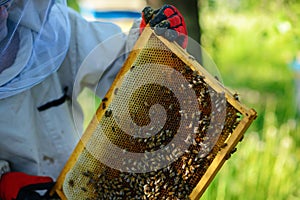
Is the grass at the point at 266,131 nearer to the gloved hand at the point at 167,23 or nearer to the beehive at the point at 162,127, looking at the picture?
the beehive at the point at 162,127

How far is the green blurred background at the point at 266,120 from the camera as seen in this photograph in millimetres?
3821

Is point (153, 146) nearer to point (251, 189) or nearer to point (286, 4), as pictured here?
point (251, 189)

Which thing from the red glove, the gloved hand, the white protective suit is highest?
the gloved hand

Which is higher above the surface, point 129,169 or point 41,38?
point 41,38

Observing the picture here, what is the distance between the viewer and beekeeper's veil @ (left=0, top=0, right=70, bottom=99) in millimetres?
2633

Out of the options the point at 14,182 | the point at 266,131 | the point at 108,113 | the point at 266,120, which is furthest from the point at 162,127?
the point at 266,120

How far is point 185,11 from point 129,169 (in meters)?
1.30

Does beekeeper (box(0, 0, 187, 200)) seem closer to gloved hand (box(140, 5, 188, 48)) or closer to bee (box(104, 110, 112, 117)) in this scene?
gloved hand (box(140, 5, 188, 48))

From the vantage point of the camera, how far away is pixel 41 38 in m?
2.77

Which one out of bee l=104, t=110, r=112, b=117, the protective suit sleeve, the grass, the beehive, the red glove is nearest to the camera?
the beehive

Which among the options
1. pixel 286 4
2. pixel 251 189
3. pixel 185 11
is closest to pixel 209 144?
pixel 185 11

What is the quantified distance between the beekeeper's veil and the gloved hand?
1.44ft

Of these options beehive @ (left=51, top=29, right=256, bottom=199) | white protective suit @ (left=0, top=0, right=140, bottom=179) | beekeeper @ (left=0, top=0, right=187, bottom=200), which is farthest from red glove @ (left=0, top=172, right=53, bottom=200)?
beehive @ (left=51, top=29, right=256, bottom=199)

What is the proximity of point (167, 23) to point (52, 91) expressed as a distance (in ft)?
2.59
